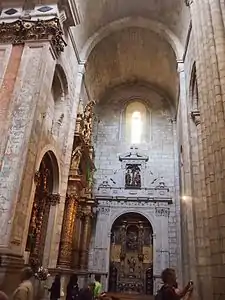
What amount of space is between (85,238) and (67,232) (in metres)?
2.28

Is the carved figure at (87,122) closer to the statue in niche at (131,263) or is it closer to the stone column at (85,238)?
the stone column at (85,238)

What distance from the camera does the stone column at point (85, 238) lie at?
12.0m

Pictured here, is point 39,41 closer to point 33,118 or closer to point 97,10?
point 33,118

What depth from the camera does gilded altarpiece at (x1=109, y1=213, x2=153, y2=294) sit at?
42.6 ft

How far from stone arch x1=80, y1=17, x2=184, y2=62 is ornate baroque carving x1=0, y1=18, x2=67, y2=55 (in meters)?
4.18

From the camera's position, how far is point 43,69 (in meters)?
7.82

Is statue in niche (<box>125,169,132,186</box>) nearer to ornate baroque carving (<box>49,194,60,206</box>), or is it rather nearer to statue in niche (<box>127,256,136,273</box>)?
statue in niche (<box>127,256,136,273</box>)

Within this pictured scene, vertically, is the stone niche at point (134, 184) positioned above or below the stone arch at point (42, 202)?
above

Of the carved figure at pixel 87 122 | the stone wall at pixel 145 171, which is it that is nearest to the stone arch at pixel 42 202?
the carved figure at pixel 87 122

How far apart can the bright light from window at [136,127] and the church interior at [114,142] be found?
68 mm

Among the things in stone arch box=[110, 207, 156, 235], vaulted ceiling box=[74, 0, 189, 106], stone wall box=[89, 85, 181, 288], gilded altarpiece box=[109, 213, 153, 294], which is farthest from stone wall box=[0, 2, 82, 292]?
gilded altarpiece box=[109, 213, 153, 294]

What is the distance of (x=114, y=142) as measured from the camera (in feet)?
52.3

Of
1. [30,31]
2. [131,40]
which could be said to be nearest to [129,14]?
[131,40]

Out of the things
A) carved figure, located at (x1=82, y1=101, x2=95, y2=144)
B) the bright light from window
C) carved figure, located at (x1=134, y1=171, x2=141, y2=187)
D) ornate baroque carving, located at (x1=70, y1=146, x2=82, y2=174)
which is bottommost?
ornate baroque carving, located at (x1=70, y1=146, x2=82, y2=174)
